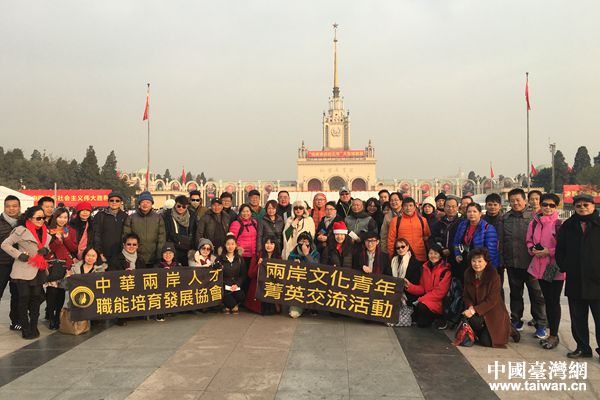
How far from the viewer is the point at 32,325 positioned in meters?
5.03

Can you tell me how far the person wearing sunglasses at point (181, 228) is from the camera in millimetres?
6188

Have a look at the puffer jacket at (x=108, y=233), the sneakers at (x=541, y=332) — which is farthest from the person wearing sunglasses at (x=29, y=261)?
the sneakers at (x=541, y=332)

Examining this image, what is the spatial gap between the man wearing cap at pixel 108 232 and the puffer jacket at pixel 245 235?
1539mm

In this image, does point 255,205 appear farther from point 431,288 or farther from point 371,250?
point 431,288

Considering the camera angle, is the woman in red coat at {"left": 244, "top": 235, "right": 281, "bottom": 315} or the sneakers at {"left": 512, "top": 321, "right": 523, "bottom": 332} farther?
the woman in red coat at {"left": 244, "top": 235, "right": 281, "bottom": 315}

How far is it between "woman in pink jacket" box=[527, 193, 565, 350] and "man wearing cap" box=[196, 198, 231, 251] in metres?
4.07

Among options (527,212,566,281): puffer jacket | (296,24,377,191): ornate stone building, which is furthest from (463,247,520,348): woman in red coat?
(296,24,377,191): ornate stone building

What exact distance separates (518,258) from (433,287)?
107cm

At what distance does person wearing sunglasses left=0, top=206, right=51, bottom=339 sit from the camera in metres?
4.93

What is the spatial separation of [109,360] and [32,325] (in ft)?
5.19

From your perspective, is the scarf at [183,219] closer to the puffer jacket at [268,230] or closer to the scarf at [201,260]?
the scarf at [201,260]

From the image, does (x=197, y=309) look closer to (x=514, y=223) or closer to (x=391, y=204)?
(x=391, y=204)

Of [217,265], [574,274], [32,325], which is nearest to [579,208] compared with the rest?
[574,274]

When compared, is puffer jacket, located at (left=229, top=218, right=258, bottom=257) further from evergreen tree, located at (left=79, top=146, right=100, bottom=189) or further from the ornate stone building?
the ornate stone building
